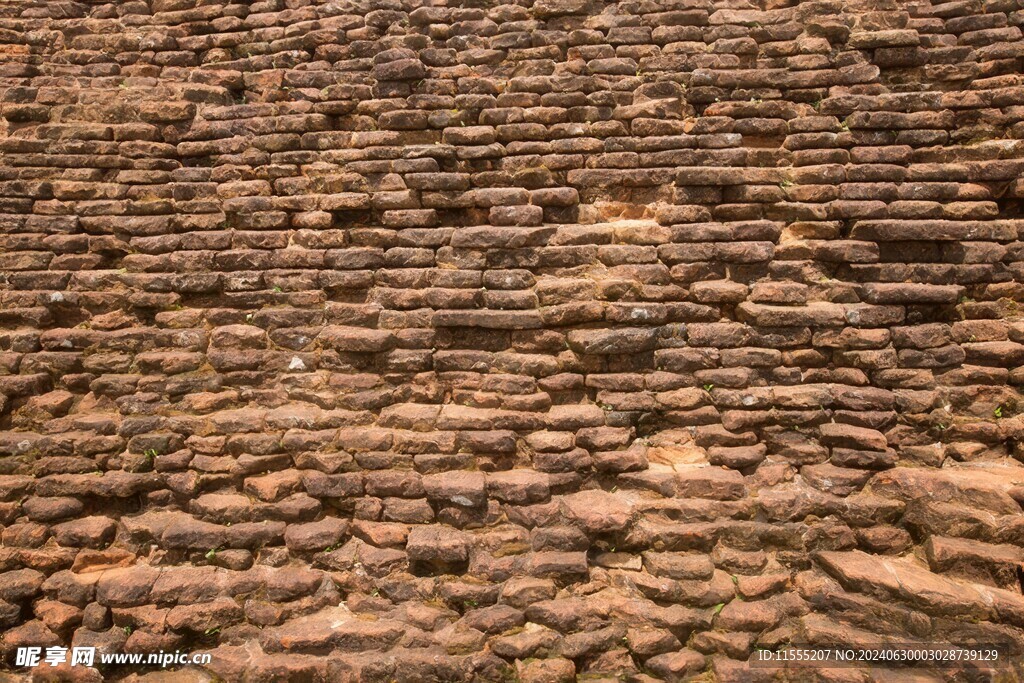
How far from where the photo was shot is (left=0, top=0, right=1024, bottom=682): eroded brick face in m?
2.88

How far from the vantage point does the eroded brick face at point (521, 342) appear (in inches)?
113

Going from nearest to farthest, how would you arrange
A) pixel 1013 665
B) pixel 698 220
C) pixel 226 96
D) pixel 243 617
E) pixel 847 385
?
pixel 1013 665 → pixel 243 617 → pixel 847 385 → pixel 698 220 → pixel 226 96

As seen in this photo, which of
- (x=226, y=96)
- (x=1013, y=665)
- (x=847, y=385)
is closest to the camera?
(x=1013, y=665)

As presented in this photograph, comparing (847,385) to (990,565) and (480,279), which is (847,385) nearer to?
(990,565)

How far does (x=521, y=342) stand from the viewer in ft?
10.6

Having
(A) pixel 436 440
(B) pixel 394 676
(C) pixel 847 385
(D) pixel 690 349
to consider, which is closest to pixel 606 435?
(D) pixel 690 349

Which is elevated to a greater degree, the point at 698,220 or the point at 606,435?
the point at 698,220

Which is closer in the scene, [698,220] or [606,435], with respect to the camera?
[606,435]

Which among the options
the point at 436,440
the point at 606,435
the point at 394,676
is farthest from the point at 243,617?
the point at 606,435

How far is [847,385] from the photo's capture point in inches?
124

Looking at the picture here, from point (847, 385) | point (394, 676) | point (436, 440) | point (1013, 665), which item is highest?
point (847, 385)

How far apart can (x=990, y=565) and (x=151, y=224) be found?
5387 mm

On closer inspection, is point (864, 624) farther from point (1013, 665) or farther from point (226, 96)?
point (226, 96)

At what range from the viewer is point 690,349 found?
125 inches
